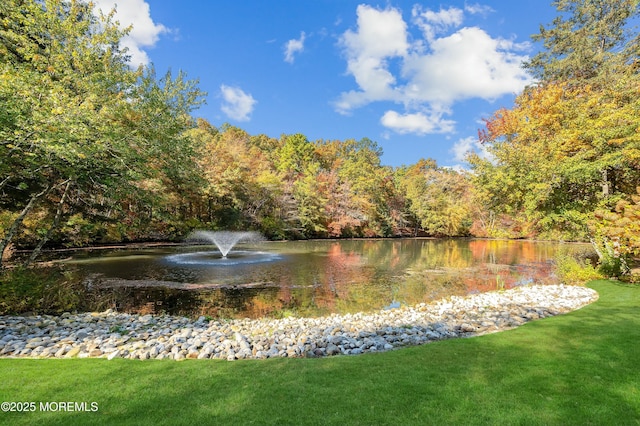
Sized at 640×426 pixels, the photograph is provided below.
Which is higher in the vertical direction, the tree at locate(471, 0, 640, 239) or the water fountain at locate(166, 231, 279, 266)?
the tree at locate(471, 0, 640, 239)

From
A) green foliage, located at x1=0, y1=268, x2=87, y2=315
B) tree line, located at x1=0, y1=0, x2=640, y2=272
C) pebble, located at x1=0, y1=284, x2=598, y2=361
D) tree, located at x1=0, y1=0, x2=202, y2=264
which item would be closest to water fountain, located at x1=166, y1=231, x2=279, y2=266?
tree line, located at x1=0, y1=0, x2=640, y2=272

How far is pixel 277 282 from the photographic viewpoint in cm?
1592

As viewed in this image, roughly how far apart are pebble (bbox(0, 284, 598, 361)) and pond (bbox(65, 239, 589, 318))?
5.62 ft

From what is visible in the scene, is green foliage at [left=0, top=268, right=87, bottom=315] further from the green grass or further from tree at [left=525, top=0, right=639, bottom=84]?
tree at [left=525, top=0, right=639, bottom=84]

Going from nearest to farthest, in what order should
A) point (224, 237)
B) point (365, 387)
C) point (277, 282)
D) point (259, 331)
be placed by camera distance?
point (365, 387)
point (259, 331)
point (277, 282)
point (224, 237)

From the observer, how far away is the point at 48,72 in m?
9.88

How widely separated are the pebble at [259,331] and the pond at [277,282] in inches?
67.4

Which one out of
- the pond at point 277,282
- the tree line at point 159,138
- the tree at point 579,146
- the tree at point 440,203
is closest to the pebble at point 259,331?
the pond at point 277,282

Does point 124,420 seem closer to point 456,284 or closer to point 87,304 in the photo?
point 87,304

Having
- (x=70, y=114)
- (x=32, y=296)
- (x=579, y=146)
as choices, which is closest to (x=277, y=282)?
(x=32, y=296)

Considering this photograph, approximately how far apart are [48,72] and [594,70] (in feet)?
102

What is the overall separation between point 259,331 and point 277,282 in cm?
752

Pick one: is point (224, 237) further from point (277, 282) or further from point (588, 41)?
point (588, 41)

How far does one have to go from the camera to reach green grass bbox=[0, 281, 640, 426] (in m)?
3.61
